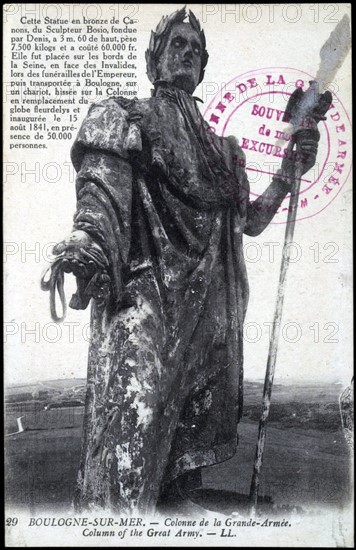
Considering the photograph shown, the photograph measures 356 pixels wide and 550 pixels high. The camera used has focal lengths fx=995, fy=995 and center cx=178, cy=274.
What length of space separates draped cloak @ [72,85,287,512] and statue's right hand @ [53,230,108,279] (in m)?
0.10

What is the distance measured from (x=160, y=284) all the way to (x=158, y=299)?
0.29 feet

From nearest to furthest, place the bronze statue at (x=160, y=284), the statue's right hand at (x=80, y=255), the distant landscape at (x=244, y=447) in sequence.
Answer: the statue's right hand at (x=80, y=255) → the bronze statue at (x=160, y=284) → the distant landscape at (x=244, y=447)

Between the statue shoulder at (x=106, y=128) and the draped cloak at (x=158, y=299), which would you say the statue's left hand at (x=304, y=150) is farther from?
the statue shoulder at (x=106, y=128)

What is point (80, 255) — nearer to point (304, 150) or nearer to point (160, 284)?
point (160, 284)

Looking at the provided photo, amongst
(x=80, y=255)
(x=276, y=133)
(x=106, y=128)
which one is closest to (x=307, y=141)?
(x=276, y=133)

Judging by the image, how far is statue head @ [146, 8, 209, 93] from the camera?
5.80 metres

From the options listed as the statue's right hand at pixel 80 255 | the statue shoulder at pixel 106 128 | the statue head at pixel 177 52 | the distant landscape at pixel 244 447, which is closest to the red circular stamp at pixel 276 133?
the statue head at pixel 177 52

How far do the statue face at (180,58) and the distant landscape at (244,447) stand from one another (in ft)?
6.05

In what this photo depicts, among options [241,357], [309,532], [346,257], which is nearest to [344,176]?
[346,257]

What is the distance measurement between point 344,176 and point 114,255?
5.35 feet

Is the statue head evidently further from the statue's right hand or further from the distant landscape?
the distant landscape

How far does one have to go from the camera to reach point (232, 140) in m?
5.94

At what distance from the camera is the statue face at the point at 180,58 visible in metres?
5.79

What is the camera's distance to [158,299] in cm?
546
